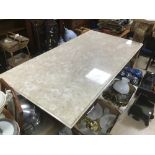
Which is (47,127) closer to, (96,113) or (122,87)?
(96,113)

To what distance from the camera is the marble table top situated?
1.40 meters

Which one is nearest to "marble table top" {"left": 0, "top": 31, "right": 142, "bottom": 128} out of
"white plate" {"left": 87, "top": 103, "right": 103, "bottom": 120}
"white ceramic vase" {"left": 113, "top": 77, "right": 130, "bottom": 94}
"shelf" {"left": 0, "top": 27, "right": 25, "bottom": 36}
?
"white ceramic vase" {"left": 113, "top": 77, "right": 130, "bottom": 94}

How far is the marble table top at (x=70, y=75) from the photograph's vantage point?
140 cm

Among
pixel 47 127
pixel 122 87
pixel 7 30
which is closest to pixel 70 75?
pixel 47 127

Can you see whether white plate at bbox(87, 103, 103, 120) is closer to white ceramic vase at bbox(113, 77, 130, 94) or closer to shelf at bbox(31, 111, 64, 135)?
white ceramic vase at bbox(113, 77, 130, 94)

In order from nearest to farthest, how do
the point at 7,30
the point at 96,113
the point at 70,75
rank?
the point at 70,75 → the point at 96,113 → the point at 7,30

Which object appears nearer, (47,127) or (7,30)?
(47,127)

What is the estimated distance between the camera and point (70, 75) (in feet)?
5.70

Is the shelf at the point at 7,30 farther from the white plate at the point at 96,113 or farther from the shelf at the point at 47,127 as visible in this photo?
the white plate at the point at 96,113

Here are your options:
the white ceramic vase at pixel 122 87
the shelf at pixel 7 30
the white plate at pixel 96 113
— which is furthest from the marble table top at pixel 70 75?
the shelf at pixel 7 30
